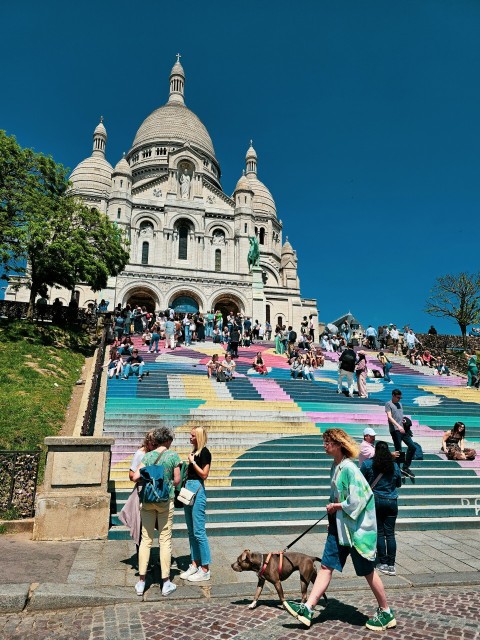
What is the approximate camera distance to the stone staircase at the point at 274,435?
25.2 ft

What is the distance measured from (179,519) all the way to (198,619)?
3.15 meters

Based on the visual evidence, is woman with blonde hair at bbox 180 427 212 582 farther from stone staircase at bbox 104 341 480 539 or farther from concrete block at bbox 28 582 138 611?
stone staircase at bbox 104 341 480 539

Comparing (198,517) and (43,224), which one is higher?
(43,224)

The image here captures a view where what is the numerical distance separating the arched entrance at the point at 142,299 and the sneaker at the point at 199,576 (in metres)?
34.7

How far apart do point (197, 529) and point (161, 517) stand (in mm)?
461

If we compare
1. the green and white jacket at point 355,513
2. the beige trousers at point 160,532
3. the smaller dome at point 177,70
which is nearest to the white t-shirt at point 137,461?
the beige trousers at point 160,532

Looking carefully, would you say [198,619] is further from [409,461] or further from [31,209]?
[31,209]

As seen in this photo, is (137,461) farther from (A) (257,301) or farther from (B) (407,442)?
(A) (257,301)

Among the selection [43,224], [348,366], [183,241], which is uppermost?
[183,241]

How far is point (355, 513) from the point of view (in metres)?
3.97

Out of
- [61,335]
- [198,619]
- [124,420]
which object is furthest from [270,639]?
[61,335]

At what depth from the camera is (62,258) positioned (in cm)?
2072

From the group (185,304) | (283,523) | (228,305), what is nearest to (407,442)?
(283,523)

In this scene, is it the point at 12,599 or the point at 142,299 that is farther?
the point at 142,299
